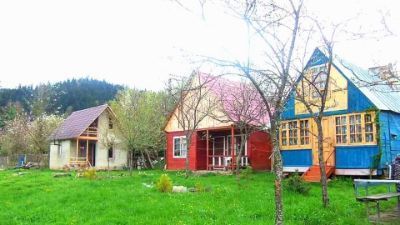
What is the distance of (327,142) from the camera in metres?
21.7

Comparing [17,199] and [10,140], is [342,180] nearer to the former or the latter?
[17,199]

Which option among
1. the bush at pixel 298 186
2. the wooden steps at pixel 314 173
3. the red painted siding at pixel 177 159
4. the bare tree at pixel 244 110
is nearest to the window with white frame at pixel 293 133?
the bare tree at pixel 244 110

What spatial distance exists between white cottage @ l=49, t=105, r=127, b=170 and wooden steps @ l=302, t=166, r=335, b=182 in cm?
2256

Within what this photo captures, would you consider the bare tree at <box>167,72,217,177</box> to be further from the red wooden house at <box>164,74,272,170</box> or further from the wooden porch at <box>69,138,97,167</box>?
the wooden porch at <box>69,138,97,167</box>

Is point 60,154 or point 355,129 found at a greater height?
point 355,129

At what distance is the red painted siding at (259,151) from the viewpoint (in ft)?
94.2

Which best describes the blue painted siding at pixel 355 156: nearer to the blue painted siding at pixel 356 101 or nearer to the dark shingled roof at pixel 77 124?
the blue painted siding at pixel 356 101

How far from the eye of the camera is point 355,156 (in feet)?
68.0

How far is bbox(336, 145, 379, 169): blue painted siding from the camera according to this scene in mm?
20156

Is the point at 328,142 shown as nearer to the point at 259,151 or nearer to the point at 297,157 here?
the point at 297,157

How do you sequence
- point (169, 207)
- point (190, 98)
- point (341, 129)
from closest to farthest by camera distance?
1. point (169, 207)
2. point (341, 129)
3. point (190, 98)

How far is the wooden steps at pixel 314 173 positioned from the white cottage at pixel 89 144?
22.6 metres

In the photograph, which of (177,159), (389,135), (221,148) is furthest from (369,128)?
(177,159)

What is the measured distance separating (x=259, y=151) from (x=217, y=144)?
4.08 metres
